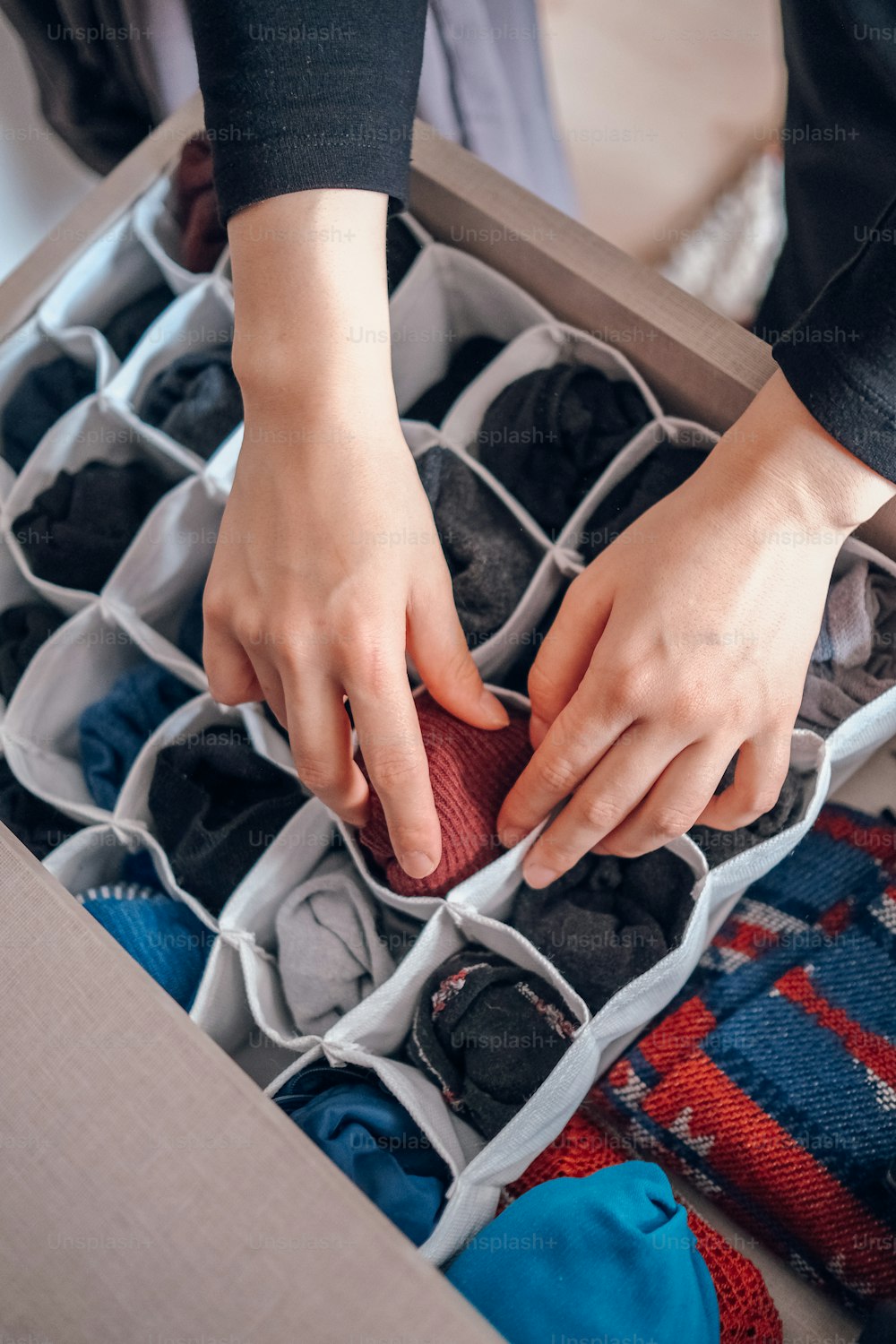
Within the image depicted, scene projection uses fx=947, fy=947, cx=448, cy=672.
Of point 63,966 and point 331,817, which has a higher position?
point 63,966

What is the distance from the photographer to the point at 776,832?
0.61m

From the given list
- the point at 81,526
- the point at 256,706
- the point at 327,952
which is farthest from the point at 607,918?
the point at 81,526

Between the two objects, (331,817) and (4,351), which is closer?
(331,817)

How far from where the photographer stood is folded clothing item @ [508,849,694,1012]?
60cm

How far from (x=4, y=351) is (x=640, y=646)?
2.03ft

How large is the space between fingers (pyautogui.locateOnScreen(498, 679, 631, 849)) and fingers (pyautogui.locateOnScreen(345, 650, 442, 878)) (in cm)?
6

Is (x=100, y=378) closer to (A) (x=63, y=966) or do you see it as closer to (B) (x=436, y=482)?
(B) (x=436, y=482)

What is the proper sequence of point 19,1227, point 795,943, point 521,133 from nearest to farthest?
point 19,1227
point 795,943
point 521,133

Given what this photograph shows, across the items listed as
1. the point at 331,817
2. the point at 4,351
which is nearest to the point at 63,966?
the point at 331,817

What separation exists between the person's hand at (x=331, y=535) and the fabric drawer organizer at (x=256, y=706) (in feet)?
0.33

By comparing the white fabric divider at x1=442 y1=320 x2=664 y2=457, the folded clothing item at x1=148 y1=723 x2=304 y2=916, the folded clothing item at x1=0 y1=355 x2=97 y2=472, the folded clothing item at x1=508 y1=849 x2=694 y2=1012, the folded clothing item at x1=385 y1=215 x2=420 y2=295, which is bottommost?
the folded clothing item at x1=508 y1=849 x2=694 y2=1012

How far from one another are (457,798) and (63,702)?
355 millimetres

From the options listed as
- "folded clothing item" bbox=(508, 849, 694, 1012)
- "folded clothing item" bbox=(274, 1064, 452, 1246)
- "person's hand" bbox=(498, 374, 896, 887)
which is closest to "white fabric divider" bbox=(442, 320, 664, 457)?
"person's hand" bbox=(498, 374, 896, 887)

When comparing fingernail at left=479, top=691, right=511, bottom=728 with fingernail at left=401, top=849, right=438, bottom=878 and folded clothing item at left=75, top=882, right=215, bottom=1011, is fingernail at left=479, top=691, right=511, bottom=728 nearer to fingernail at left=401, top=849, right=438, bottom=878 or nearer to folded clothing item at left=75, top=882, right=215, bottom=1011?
fingernail at left=401, top=849, right=438, bottom=878
